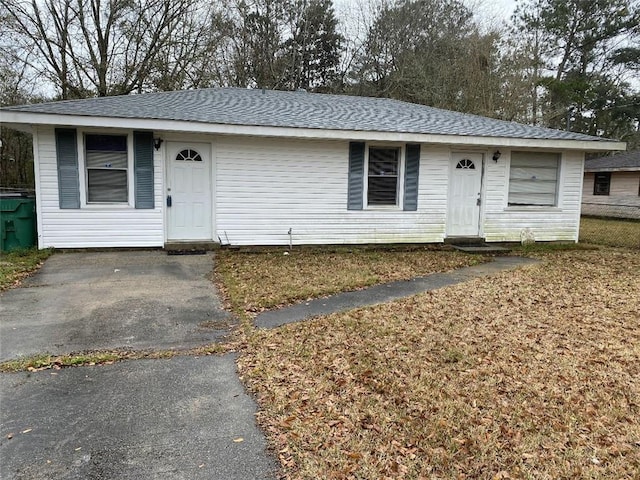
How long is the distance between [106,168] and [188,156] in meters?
1.54

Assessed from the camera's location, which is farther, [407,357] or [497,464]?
[407,357]

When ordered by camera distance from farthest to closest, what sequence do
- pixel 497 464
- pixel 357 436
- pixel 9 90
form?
1. pixel 9 90
2. pixel 357 436
3. pixel 497 464

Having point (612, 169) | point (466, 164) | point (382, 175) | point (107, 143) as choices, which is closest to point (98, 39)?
point (107, 143)

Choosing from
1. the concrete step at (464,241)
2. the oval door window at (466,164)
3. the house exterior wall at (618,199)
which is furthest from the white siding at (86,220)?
the house exterior wall at (618,199)

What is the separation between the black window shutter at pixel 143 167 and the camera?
8516 mm

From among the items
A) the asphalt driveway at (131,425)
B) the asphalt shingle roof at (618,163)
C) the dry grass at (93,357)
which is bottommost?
the asphalt driveway at (131,425)

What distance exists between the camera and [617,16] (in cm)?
2392

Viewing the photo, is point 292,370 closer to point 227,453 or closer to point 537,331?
point 227,453

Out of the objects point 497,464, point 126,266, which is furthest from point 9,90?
point 497,464

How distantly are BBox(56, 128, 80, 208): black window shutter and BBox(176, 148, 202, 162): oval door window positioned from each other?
1.86 metres

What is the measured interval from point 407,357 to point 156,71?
58.3 ft

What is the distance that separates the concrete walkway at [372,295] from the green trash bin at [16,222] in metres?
6.02

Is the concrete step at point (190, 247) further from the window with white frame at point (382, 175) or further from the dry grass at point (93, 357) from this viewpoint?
the dry grass at point (93, 357)

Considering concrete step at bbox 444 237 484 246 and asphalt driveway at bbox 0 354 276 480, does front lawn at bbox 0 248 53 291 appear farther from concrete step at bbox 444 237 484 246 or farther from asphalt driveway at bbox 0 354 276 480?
concrete step at bbox 444 237 484 246
